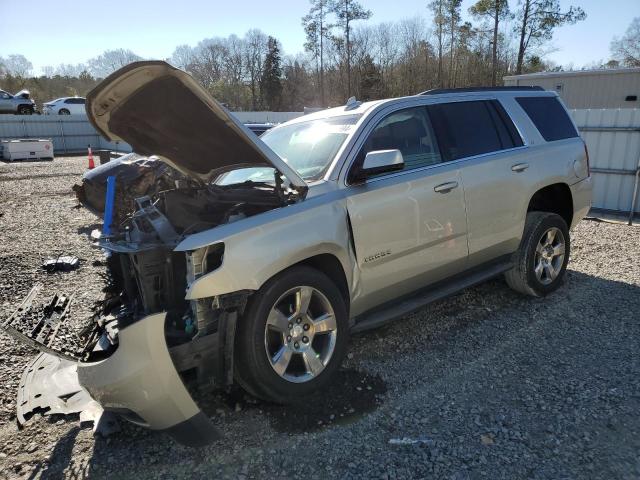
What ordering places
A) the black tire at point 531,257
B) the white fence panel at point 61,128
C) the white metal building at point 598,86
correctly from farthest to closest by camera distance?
the white fence panel at point 61,128 < the white metal building at point 598,86 < the black tire at point 531,257

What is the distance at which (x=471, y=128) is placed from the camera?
4.29m

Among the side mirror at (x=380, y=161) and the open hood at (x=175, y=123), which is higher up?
the open hood at (x=175, y=123)

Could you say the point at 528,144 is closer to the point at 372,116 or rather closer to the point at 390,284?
Answer: the point at 372,116

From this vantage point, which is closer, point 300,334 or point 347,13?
point 300,334

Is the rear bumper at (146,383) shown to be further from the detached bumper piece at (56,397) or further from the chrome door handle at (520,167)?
the chrome door handle at (520,167)

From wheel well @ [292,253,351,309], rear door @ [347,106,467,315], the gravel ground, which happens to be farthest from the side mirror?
the gravel ground

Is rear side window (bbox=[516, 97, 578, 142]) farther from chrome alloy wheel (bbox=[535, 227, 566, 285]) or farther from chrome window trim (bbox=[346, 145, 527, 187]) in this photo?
chrome alloy wheel (bbox=[535, 227, 566, 285])

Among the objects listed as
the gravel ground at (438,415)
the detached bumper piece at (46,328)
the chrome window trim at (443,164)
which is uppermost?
the chrome window trim at (443,164)

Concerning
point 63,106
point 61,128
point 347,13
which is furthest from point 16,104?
point 347,13

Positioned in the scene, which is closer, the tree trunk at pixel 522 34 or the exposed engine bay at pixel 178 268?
the exposed engine bay at pixel 178 268

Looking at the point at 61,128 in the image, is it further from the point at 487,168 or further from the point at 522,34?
the point at 522,34

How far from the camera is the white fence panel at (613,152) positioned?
8727 mm

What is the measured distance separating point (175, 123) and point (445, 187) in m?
2.10

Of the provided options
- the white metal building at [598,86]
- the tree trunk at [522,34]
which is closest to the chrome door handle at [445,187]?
the white metal building at [598,86]
